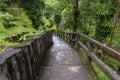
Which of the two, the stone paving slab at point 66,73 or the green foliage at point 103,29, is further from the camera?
the green foliage at point 103,29

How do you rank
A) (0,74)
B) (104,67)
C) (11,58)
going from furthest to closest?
(104,67), (11,58), (0,74)

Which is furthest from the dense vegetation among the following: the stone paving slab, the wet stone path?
the stone paving slab

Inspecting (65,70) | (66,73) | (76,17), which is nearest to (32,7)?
(76,17)

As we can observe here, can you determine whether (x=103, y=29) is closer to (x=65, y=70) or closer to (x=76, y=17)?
(x=76, y=17)

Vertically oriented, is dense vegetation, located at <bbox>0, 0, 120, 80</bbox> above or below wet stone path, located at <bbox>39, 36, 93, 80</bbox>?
above

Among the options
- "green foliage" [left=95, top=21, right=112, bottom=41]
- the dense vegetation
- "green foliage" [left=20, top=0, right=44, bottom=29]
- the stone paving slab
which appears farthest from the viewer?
"green foliage" [left=20, top=0, right=44, bottom=29]

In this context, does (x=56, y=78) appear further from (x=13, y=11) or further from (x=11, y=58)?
(x=13, y=11)

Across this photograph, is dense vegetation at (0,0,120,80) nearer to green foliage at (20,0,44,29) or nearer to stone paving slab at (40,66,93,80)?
green foliage at (20,0,44,29)

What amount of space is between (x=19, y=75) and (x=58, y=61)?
2.71m

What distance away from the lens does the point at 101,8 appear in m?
11.0

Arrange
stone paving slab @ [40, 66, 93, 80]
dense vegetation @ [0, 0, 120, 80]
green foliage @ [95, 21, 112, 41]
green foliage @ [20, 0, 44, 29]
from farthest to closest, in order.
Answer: green foliage @ [20, 0, 44, 29]
green foliage @ [95, 21, 112, 41]
dense vegetation @ [0, 0, 120, 80]
stone paving slab @ [40, 66, 93, 80]

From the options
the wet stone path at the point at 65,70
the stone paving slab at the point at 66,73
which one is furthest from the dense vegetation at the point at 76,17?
the stone paving slab at the point at 66,73

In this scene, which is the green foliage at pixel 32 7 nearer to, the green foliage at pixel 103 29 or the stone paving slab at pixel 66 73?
the green foliage at pixel 103 29

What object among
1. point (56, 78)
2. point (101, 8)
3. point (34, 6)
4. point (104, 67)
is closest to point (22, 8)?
point (34, 6)
